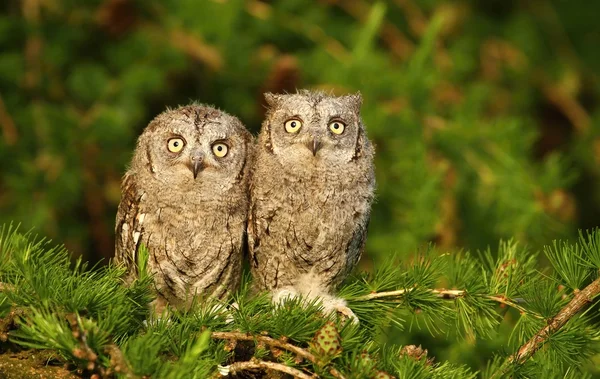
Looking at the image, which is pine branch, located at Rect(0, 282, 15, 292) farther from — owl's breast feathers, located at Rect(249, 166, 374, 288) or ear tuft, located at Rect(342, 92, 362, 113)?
ear tuft, located at Rect(342, 92, 362, 113)

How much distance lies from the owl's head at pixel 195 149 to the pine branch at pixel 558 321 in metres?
1.13

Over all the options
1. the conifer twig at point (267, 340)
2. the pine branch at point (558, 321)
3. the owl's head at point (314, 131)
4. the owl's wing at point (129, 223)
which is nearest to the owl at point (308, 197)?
the owl's head at point (314, 131)

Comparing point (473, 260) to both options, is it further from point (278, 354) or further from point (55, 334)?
point (55, 334)

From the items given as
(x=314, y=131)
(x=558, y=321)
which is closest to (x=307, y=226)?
(x=314, y=131)

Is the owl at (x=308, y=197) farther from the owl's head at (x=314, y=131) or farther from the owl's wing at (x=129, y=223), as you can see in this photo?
the owl's wing at (x=129, y=223)

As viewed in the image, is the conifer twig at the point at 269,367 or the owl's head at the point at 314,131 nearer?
the conifer twig at the point at 269,367

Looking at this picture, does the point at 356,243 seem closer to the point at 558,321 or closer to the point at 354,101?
the point at 354,101

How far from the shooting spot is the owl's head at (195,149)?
2674mm

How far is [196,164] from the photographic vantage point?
2.63 meters

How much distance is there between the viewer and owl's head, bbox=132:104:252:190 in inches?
105

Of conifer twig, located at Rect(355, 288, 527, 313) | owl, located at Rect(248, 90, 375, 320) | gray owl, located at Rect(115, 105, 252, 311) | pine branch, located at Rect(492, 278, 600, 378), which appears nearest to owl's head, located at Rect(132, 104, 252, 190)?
gray owl, located at Rect(115, 105, 252, 311)

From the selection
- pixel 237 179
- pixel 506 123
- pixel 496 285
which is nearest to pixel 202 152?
pixel 237 179

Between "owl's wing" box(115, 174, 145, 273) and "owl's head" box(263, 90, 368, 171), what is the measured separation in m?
0.52

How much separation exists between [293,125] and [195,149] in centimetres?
35
